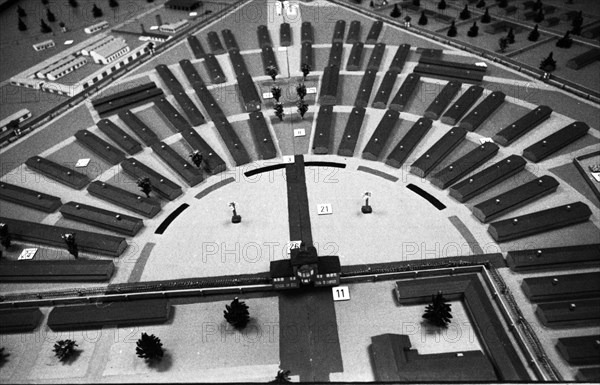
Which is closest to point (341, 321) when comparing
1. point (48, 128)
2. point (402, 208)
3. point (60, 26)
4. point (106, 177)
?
point (402, 208)

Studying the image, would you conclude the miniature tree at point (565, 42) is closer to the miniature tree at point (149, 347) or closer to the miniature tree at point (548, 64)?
the miniature tree at point (548, 64)

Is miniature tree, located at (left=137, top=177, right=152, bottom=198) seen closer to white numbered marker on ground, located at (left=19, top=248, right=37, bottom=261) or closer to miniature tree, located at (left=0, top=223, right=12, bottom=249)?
white numbered marker on ground, located at (left=19, top=248, right=37, bottom=261)

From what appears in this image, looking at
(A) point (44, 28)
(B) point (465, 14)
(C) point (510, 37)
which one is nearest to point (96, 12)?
(A) point (44, 28)

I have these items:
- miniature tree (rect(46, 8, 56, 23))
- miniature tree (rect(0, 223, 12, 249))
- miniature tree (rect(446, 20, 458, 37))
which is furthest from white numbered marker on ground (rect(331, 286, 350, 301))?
miniature tree (rect(46, 8, 56, 23))

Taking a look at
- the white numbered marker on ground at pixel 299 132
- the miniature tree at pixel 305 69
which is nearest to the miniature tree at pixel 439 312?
the white numbered marker on ground at pixel 299 132

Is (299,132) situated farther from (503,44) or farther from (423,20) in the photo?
(423,20)

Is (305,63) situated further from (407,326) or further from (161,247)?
(407,326)

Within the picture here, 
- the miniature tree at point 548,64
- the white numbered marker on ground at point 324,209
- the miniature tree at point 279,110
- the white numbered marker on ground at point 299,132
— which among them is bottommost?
the white numbered marker on ground at point 324,209
